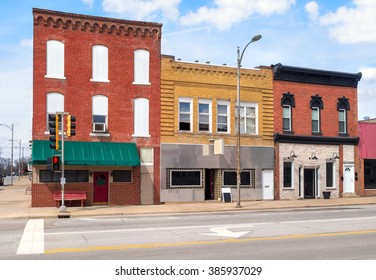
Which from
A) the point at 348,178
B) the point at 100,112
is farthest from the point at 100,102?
the point at 348,178

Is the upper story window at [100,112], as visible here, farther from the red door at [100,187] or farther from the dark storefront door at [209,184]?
the dark storefront door at [209,184]

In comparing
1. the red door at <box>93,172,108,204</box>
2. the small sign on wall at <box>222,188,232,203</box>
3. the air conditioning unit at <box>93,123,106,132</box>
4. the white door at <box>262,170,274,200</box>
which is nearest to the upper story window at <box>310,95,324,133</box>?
the white door at <box>262,170,274,200</box>

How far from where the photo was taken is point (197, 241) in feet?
39.7

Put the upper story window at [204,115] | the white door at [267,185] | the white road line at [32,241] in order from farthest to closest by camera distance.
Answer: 1. the white door at [267,185]
2. the upper story window at [204,115]
3. the white road line at [32,241]

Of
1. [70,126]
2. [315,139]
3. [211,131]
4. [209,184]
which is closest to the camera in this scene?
[70,126]

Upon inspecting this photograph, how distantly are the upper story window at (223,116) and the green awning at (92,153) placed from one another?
6.24 meters

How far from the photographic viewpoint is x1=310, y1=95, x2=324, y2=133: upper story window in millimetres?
32594

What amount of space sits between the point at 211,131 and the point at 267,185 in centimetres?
569

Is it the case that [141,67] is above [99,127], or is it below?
above

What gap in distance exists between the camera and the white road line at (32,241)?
10.8 metres

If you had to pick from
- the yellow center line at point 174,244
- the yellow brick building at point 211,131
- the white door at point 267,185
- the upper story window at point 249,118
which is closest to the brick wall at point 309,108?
the yellow brick building at point 211,131

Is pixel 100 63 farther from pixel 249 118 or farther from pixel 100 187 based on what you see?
pixel 249 118

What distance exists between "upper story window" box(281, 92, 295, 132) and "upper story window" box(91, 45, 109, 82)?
12.8 meters

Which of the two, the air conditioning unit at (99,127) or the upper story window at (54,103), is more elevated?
the upper story window at (54,103)
